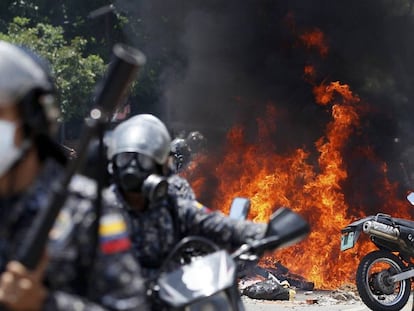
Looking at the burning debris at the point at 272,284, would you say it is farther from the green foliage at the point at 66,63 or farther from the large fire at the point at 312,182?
the green foliage at the point at 66,63

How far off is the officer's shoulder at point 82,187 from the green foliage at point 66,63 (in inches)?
561

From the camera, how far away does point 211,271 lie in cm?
387

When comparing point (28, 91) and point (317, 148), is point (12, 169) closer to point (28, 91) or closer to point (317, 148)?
Answer: point (28, 91)

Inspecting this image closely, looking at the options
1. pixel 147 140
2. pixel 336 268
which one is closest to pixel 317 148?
pixel 336 268

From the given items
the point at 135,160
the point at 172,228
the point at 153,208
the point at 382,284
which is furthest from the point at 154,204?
the point at 382,284

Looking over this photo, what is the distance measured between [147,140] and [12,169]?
260cm

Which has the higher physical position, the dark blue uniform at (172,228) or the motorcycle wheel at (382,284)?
the motorcycle wheel at (382,284)

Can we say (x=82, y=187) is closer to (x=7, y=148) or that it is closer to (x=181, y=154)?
(x=7, y=148)

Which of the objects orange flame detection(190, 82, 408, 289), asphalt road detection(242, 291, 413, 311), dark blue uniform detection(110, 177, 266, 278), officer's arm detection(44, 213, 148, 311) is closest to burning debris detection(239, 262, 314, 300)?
asphalt road detection(242, 291, 413, 311)

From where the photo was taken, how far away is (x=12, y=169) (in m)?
2.24

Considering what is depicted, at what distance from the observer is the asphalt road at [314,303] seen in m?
10.2

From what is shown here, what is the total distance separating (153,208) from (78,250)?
7.58 feet

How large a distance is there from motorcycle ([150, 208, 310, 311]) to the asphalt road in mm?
→ 6110

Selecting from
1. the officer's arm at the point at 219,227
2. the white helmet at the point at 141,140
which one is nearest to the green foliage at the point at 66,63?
the white helmet at the point at 141,140
